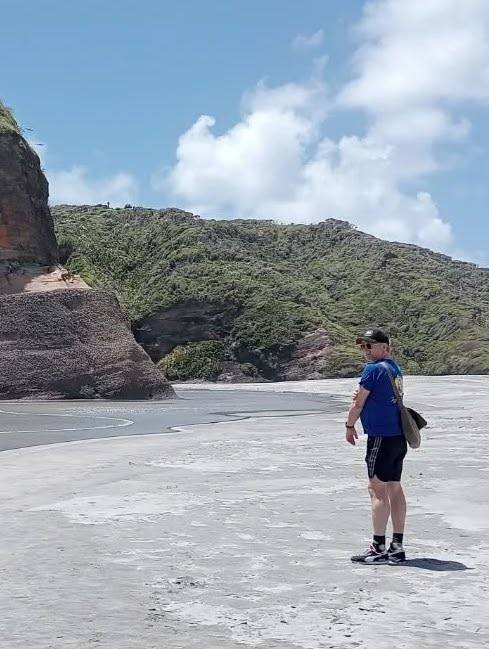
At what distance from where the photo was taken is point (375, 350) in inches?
275

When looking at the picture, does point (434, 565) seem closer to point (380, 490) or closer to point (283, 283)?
point (380, 490)

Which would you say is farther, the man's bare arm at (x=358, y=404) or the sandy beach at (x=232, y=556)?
the man's bare arm at (x=358, y=404)

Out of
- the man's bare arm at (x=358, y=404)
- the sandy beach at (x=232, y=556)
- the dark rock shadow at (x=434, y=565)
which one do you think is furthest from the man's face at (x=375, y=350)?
the dark rock shadow at (x=434, y=565)

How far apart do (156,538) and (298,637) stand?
2.66m

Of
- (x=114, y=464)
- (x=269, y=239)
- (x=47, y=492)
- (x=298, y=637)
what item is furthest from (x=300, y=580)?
(x=269, y=239)

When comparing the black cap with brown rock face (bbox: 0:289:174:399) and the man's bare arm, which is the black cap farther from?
brown rock face (bbox: 0:289:174:399)

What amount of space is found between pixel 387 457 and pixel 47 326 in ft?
90.3

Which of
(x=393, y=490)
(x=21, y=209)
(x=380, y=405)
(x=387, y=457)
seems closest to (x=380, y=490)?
(x=393, y=490)

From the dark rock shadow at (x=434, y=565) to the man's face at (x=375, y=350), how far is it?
1.52 meters

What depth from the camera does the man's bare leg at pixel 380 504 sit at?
6.63 metres

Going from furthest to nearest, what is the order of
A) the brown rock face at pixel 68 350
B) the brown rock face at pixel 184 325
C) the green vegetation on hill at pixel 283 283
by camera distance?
the brown rock face at pixel 184 325 → the green vegetation on hill at pixel 283 283 → the brown rock face at pixel 68 350

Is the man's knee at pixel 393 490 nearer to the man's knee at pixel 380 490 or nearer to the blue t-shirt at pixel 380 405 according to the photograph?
the man's knee at pixel 380 490

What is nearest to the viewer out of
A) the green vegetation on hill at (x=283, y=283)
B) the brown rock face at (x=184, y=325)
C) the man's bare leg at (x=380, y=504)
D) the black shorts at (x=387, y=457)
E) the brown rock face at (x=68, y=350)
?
the man's bare leg at (x=380, y=504)

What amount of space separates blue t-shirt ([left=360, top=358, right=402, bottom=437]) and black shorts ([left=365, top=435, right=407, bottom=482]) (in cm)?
5
